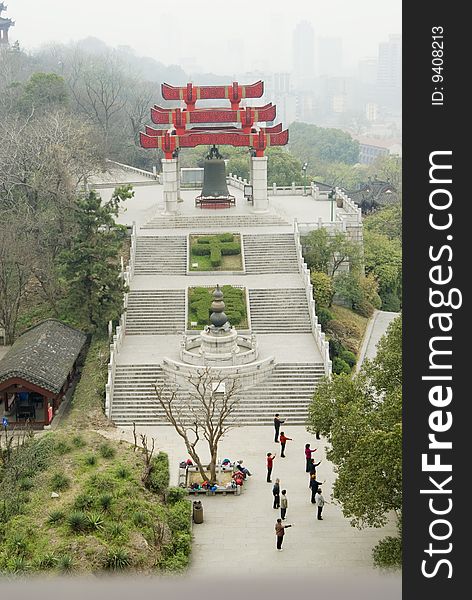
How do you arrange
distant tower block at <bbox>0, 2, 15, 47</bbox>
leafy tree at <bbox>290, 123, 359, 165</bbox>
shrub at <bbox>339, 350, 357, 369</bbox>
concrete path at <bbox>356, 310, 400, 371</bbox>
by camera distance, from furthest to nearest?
leafy tree at <bbox>290, 123, 359, 165</bbox> → distant tower block at <bbox>0, 2, 15, 47</bbox> → concrete path at <bbox>356, 310, 400, 371</bbox> → shrub at <bbox>339, 350, 357, 369</bbox>

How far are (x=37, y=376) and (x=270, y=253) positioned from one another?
15.7 metres

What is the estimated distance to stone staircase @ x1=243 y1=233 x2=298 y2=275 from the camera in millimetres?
41375

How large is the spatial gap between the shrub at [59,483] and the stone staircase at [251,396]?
732 cm

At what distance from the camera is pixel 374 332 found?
40062 mm

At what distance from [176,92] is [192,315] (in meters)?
16.4

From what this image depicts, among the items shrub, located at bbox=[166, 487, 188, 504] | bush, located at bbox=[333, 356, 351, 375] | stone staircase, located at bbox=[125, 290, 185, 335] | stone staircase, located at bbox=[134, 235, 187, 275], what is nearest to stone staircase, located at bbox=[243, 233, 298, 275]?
stone staircase, located at bbox=[134, 235, 187, 275]

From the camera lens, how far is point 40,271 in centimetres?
3941

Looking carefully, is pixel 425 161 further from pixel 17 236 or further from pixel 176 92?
pixel 176 92

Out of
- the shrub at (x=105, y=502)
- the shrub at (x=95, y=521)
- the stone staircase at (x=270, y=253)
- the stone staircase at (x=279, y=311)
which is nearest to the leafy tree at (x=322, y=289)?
the stone staircase at (x=270, y=253)

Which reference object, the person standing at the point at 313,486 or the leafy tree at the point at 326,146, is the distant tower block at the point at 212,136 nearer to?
the person standing at the point at 313,486

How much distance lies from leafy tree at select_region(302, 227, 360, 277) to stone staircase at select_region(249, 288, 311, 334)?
3.92m

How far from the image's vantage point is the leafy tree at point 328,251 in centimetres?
4228

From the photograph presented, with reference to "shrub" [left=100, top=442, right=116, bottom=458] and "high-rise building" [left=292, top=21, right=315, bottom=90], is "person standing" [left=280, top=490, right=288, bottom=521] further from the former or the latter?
"high-rise building" [left=292, top=21, right=315, bottom=90]

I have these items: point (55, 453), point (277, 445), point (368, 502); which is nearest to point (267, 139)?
point (277, 445)
